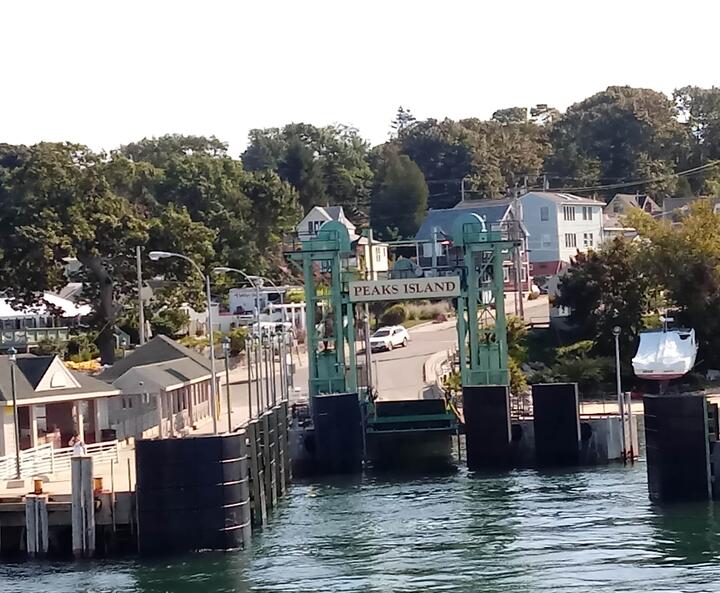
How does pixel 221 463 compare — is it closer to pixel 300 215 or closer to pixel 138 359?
pixel 138 359

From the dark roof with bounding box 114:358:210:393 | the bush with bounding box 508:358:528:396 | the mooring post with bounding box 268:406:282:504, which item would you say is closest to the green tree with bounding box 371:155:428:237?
the bush with bounding box 508:358:528:396

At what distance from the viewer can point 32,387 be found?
152ft

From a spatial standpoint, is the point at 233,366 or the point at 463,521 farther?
the point at 233,366

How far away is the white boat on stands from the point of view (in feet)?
224

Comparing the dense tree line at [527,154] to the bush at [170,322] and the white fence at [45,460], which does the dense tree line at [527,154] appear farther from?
the white fence at [45,460]

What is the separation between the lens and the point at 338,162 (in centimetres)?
13962

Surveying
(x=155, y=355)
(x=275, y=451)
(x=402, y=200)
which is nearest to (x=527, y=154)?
(x=402, y=200)

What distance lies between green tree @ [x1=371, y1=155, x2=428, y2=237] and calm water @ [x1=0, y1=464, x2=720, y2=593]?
84370 mm

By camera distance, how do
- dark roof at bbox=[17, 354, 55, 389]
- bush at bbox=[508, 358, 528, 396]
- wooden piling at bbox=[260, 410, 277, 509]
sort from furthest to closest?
bush at bbox=[508, 358, 528, 396] → dark roof at bbox=[17, 354, 55, 389] → wooden piling at bbox=[260, 410, 277, 509]

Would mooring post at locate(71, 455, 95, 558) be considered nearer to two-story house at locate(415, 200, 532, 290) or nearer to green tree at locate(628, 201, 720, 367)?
green tree at locate(628, 201, 720, 367)

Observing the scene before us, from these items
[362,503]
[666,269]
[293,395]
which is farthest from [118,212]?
[362,503]

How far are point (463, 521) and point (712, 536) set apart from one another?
6.85 meters

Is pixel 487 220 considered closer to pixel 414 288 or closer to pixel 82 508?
pixel 414 288

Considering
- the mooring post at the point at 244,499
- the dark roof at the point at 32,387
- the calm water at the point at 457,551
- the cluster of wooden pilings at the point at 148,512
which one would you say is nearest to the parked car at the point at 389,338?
the dark roof at the point at 32,387
